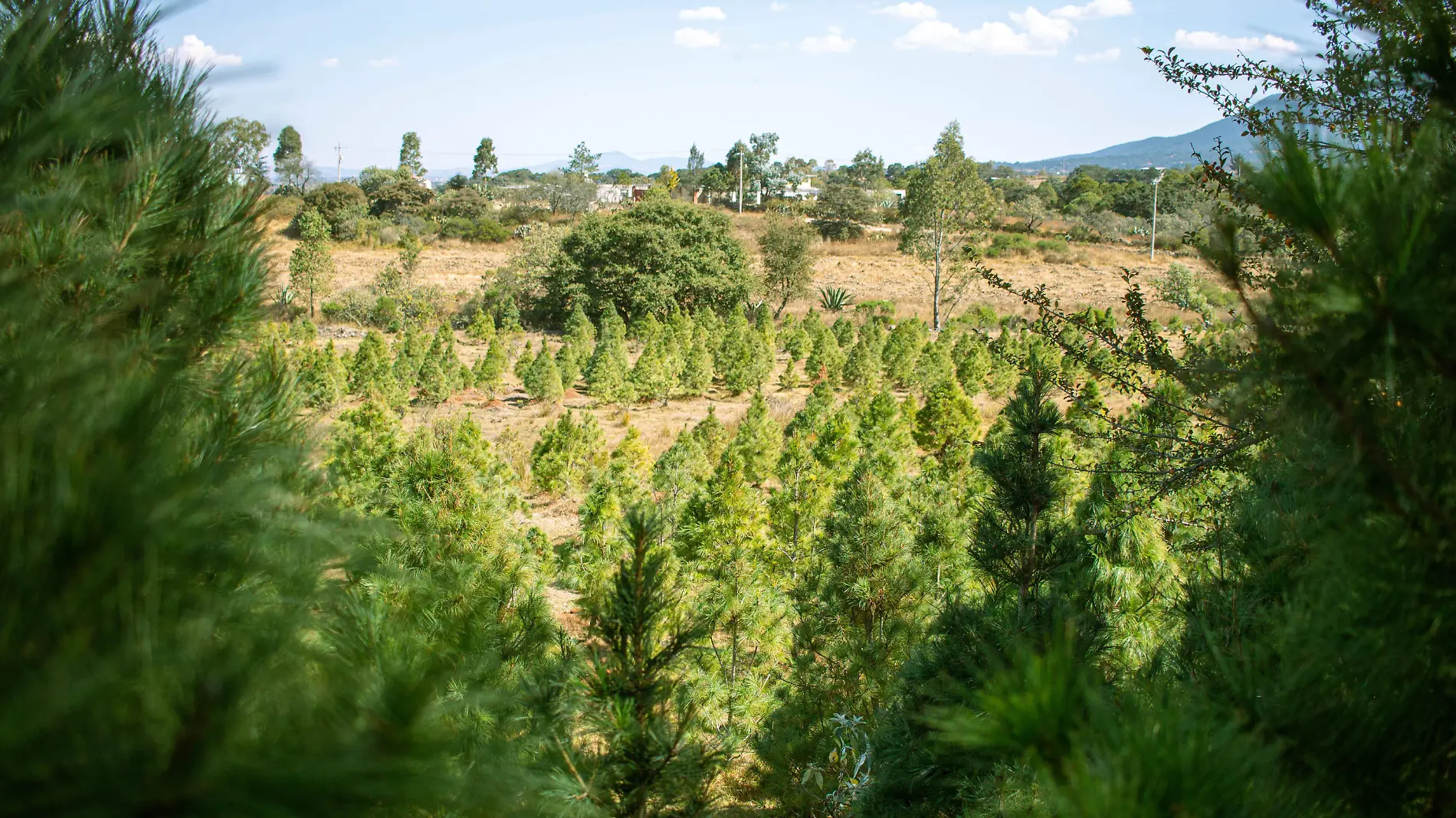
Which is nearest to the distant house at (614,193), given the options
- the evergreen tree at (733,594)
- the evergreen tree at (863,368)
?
the evergreen tree at (863,368)

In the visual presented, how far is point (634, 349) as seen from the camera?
1938 centimetres

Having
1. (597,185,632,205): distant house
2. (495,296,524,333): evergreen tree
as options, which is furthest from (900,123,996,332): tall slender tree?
(597,185,632,205): distant house

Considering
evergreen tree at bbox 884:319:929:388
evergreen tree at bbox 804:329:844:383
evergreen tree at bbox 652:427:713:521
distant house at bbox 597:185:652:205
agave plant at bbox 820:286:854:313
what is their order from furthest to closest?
distant house at bbox 597:185:652:205 < agave plant at bbox 820:286:854:313 < evergreen tree at bbox 804:329:844:383 < evergreen tree at bbox 884:319:929:388 < evergreen tree at bbox 652:427:713:521

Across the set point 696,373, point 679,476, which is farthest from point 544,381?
point 679,476

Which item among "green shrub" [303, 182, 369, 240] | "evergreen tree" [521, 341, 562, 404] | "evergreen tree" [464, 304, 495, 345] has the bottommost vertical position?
"evergreen tree" [521, 341, 562, 404]

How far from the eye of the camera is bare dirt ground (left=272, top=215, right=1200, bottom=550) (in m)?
11.9

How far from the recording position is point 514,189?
50344 millimetres

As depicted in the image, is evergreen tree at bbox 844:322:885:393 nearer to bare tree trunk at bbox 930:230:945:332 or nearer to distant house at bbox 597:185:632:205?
bare tree trunk at bbox 930:230:945:332

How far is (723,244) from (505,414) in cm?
1134

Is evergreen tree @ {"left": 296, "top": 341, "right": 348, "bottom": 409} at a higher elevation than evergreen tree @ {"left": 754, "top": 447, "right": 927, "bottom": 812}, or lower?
higher

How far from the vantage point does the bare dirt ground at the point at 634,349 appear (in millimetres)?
11930

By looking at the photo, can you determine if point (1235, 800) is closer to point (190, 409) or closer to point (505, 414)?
point (190, 409)

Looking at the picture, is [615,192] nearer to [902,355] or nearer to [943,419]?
[902,355]

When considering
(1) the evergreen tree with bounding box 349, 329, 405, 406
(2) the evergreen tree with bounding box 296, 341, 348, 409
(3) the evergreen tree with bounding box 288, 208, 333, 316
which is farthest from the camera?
(3) the evergreen tree with bounding box 288, 208, 333, 316
